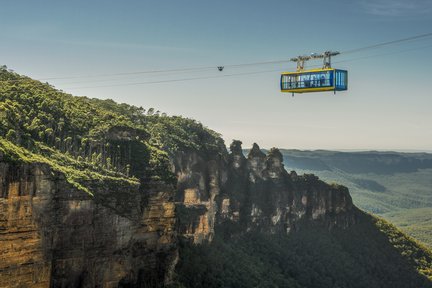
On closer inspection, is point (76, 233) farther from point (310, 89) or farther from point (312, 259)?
point (312, 259)

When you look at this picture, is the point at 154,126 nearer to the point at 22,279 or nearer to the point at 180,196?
the point at 180,196

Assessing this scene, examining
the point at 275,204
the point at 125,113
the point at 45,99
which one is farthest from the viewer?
the point at 275,204

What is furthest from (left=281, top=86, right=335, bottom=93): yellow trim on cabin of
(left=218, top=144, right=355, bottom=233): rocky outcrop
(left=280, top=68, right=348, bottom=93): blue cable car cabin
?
(left=218, top=144, right=355, bottom=233): rocky outcrop

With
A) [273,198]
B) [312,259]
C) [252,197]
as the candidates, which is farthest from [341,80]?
[312,259]

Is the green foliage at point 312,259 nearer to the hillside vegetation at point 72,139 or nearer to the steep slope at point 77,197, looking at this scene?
the steep slope at point 77,197

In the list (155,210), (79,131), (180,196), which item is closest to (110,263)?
(155,210)

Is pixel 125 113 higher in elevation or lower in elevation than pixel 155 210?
higher

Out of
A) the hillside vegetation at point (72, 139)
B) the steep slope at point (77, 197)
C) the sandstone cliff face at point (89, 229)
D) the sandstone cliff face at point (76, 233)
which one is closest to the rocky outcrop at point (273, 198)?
the sandstone cliff face at point (89, 229)
